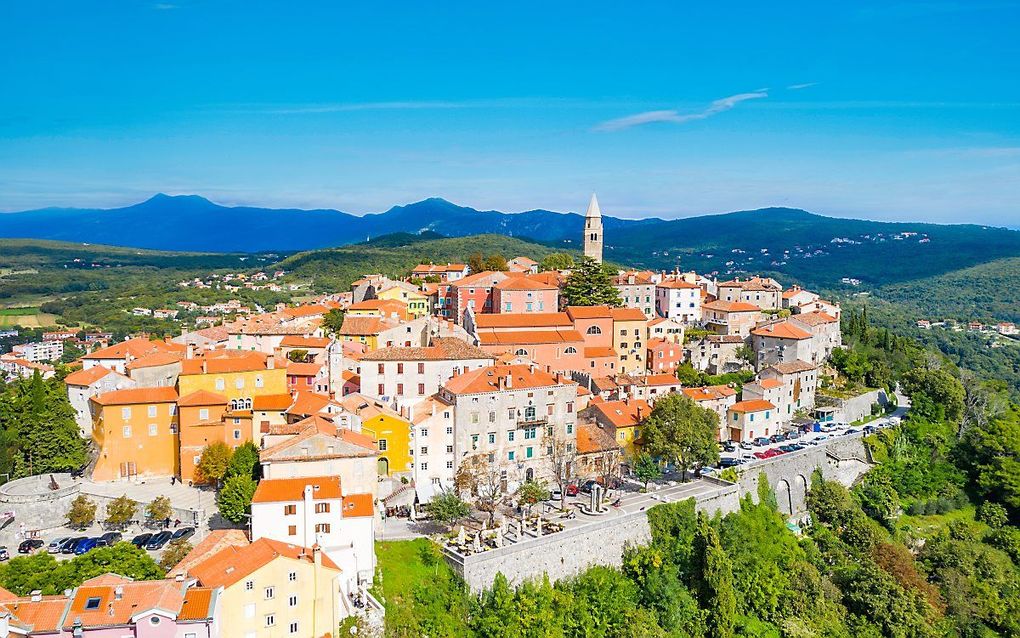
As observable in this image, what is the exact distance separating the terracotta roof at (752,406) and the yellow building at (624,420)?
7.63m

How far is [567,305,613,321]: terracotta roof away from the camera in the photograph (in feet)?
186

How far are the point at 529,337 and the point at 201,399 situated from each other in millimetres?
21697

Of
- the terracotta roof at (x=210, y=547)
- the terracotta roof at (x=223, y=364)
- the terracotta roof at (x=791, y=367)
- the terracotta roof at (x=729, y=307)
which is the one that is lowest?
the terracotta roof at (x=210, y=547)

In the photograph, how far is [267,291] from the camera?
134875mm

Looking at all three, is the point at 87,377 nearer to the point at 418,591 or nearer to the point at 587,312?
the point at 418,591

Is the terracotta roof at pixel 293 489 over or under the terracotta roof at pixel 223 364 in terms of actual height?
under

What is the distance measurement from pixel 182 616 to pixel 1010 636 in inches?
1683

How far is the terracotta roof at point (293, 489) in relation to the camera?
100ft

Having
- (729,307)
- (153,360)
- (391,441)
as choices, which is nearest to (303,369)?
(153,360)

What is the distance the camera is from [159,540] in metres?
33.4

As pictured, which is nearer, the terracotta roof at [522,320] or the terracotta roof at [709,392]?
the terracotta roof at [709,392]

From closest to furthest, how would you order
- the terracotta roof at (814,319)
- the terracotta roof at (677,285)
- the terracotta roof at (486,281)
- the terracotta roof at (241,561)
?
the terracotta roof at (241,561), the terracotta roof at (486,281), the terracotta roof at (814,319), the terracotta roof at (677,285)

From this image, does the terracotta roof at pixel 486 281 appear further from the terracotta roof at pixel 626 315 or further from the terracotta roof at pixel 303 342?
the terracotta roof at pixel 303 342

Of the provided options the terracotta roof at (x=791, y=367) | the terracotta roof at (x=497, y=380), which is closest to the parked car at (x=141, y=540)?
the terracotta roof at (x=497, y=380)
